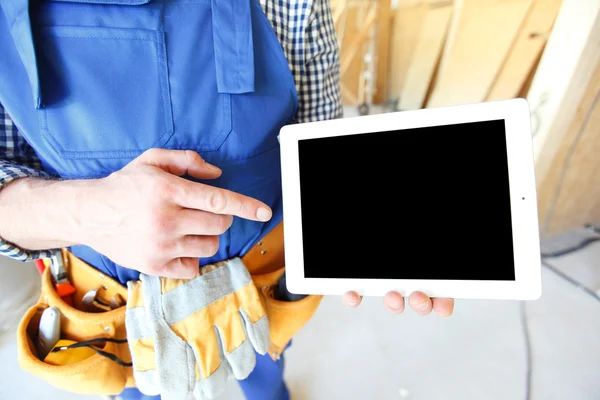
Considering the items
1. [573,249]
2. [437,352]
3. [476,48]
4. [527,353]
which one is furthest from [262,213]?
[476,48]

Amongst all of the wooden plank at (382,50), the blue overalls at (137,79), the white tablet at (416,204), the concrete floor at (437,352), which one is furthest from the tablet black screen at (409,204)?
the wooden plank at (382,50)

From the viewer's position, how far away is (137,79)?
0.41 meters

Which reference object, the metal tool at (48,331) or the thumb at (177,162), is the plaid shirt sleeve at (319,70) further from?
the metal tool at (48,331)

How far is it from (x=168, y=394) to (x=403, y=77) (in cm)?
232

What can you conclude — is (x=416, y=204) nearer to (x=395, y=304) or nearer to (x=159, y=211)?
(x=395, y=304)

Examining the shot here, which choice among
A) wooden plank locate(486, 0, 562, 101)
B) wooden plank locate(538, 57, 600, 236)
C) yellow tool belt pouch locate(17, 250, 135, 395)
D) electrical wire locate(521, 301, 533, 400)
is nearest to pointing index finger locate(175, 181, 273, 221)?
yellow tool belt pouch locate(17, 250, 135, 395)

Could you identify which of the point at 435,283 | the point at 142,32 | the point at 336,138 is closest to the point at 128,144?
the point at 142,32

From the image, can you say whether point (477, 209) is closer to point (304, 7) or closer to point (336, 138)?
point (336, 138)

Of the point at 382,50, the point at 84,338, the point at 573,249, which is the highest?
the point at 382,50

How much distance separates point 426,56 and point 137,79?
1993 mm

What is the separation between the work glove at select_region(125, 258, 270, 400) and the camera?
445mm

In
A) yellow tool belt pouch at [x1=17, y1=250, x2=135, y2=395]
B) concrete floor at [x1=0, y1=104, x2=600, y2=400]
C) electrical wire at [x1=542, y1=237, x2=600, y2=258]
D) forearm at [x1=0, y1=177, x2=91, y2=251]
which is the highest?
forearm at [x1=0, y1=177, x2=91, y2=251]

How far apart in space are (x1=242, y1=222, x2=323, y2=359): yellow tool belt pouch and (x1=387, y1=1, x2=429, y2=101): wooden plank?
2030 mm

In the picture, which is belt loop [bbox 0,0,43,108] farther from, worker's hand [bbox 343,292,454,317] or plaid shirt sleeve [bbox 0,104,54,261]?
worker's hand [bbox 343,292,454,317]
